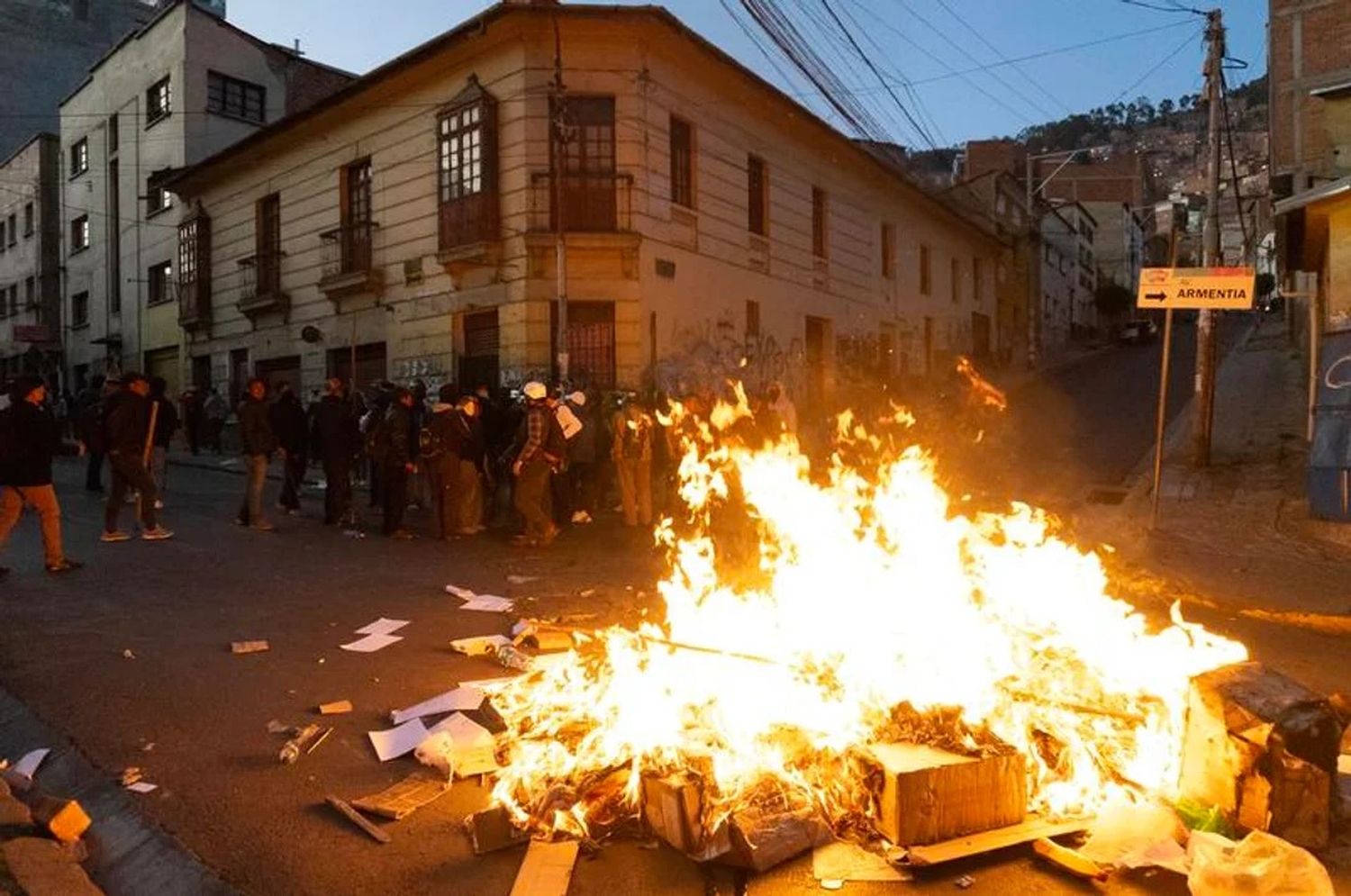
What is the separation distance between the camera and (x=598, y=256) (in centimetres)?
1595

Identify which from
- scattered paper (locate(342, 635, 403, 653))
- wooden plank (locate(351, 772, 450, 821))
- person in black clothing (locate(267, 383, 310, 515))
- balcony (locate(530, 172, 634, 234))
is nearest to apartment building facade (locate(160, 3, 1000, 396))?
balcony (locate(530, 172, 634, 234))

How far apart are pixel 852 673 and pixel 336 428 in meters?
8.47

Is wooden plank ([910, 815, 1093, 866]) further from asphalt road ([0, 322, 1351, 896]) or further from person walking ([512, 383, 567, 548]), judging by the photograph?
person walking ([512, 383, 567, 548])

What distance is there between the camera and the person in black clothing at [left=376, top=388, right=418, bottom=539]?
35.9ft

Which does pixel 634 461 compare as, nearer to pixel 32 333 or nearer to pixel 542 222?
pixel 542 222

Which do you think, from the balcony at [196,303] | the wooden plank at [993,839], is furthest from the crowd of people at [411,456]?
the balcony at [196,303]

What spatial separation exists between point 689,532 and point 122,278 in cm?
2700

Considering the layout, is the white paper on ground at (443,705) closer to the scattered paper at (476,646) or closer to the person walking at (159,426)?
the scattered paper at (476,646)

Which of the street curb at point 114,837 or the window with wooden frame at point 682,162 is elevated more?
the window with wooden frame at point 682,162

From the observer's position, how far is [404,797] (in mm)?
4105

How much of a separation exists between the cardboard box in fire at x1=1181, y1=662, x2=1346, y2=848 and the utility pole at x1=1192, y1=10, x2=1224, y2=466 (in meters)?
10.9

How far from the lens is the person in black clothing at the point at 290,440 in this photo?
→ 1300 centimetres

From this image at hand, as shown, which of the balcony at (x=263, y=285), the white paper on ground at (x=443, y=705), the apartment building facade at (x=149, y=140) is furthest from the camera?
the apartment building facade at (x=149, y=140)

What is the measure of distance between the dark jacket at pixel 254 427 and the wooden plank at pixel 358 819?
773cm
